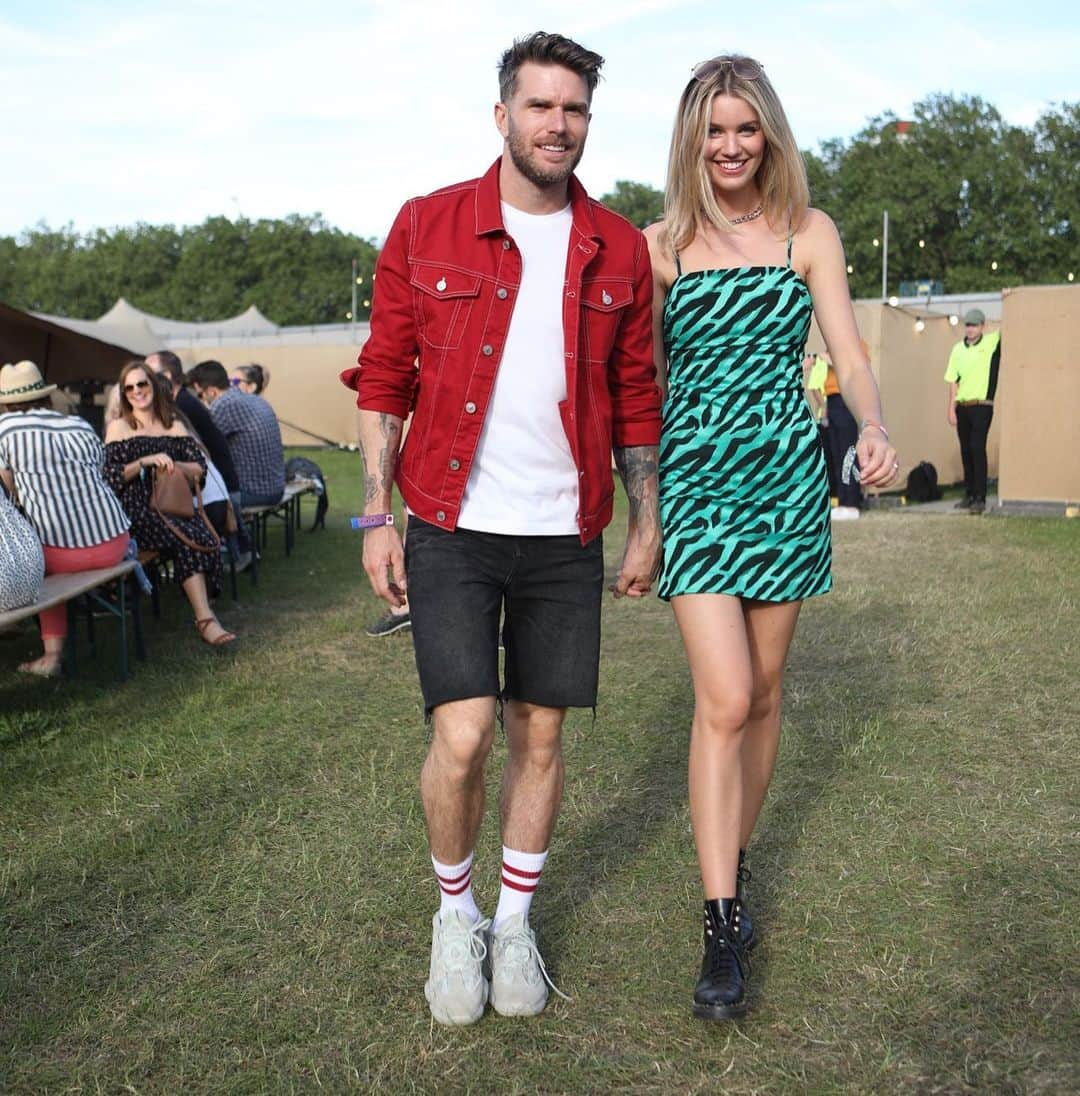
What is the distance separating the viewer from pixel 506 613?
3229mm

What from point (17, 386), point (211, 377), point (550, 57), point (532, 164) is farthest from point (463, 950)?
point (211, 377)

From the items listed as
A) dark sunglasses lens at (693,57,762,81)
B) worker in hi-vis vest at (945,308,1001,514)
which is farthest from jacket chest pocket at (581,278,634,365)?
worker in hi-vis vest at (945,308,1001,514)

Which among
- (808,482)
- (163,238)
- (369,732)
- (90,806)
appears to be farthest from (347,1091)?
Answer: (163,238)

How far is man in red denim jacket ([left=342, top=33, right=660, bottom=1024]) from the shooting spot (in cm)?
300

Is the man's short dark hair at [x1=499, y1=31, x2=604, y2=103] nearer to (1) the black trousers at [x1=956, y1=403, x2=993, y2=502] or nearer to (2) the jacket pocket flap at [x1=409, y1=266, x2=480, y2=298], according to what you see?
(2) the jacket pocket flap at [x1=409, y1=266, x2=480, y2=298]

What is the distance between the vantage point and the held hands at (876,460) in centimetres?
309

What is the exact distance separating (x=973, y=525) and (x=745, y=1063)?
11.6 metres

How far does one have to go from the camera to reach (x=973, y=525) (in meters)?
13.8

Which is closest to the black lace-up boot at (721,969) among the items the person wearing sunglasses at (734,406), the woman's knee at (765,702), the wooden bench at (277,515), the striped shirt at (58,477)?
the person wearing sunglasses at (734,406)

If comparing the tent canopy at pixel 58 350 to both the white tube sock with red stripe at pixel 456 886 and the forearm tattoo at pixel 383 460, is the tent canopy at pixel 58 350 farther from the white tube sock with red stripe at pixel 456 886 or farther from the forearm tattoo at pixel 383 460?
the white tube sock with red stripe at pixel 456 886

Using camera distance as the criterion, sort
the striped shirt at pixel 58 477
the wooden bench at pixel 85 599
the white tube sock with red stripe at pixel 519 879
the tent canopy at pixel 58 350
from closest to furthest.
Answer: the white tube sock with red stripe at pixel 519 879 < the wooden bench at pixel 85 599 < the striped shirt at pixel 58 477 < the tent canopy at pixel 58 350

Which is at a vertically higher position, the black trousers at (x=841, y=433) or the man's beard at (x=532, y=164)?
the man's beard at (x=532, y=164)

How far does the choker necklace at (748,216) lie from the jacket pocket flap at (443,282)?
718mm

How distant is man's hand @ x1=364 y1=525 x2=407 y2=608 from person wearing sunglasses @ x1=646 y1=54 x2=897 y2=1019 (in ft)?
2.10
